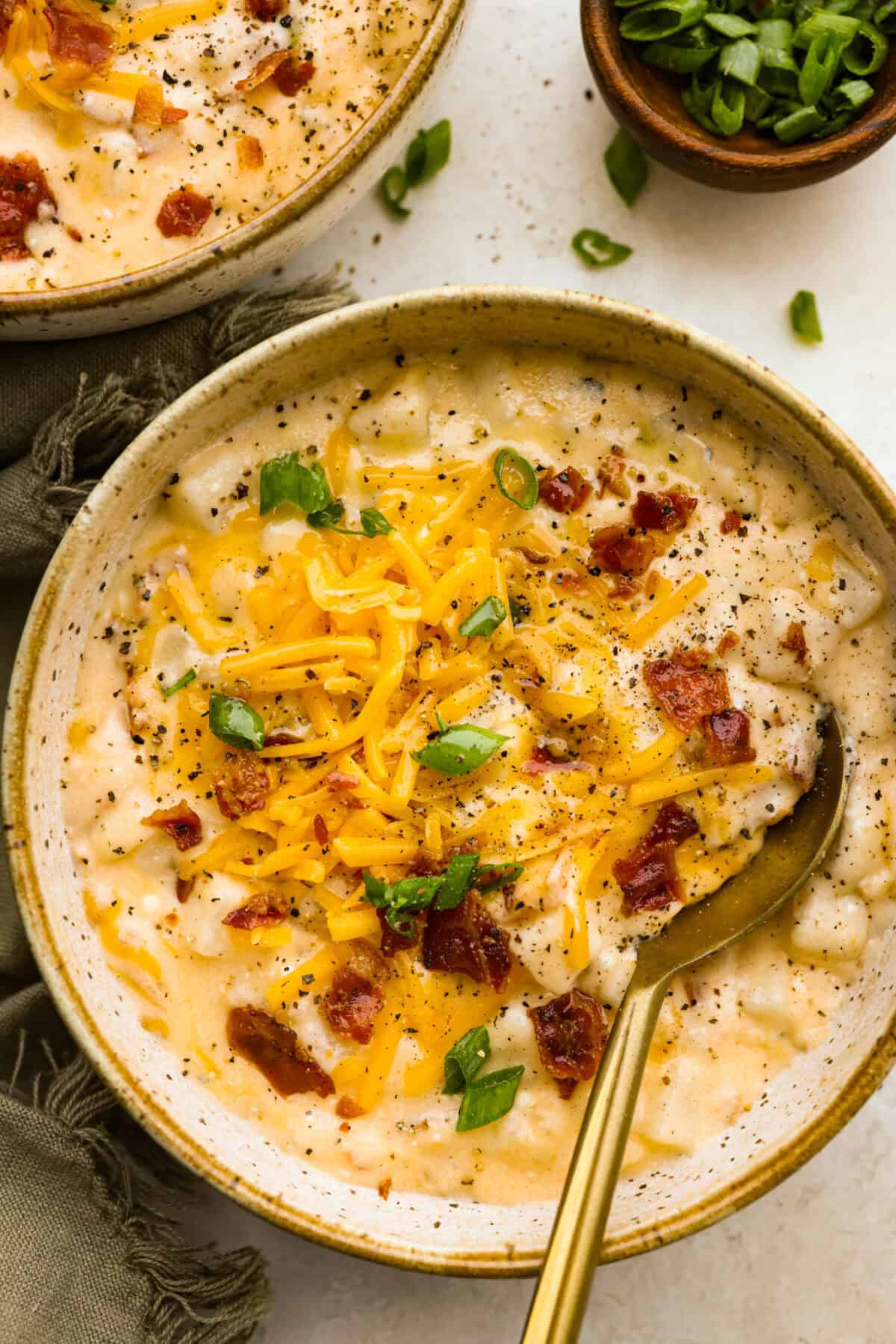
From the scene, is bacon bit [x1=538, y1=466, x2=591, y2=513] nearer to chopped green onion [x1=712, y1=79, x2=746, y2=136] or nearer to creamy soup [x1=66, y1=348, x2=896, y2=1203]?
creamy soup [x1=66, y1=348, x2=896, y2=1203]

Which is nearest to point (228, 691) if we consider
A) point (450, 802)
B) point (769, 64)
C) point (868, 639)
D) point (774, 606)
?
point (450, 802)

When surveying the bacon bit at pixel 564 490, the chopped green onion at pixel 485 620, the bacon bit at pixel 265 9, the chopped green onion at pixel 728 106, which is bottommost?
the chopped green onion at pixel 485 620

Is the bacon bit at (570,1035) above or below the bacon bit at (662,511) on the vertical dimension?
below

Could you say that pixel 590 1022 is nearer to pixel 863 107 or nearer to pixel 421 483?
pixel 421 483

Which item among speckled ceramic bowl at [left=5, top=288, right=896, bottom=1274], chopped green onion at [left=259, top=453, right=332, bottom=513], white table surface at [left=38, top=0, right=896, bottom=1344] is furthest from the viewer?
white table surface at [left=38, top=0, right=896, bottom=1344]

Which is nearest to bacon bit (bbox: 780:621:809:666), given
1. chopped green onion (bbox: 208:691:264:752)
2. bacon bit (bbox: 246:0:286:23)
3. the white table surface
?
the white table surface

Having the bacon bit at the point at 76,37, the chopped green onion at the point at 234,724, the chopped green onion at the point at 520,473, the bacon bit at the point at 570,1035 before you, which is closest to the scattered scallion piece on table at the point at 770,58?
the chopped green onion at the point at 520,473

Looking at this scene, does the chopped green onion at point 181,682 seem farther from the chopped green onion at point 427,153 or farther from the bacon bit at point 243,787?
the chopped green onion at point 427,153

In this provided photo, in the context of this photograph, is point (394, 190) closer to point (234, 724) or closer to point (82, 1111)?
point (234, 724)
